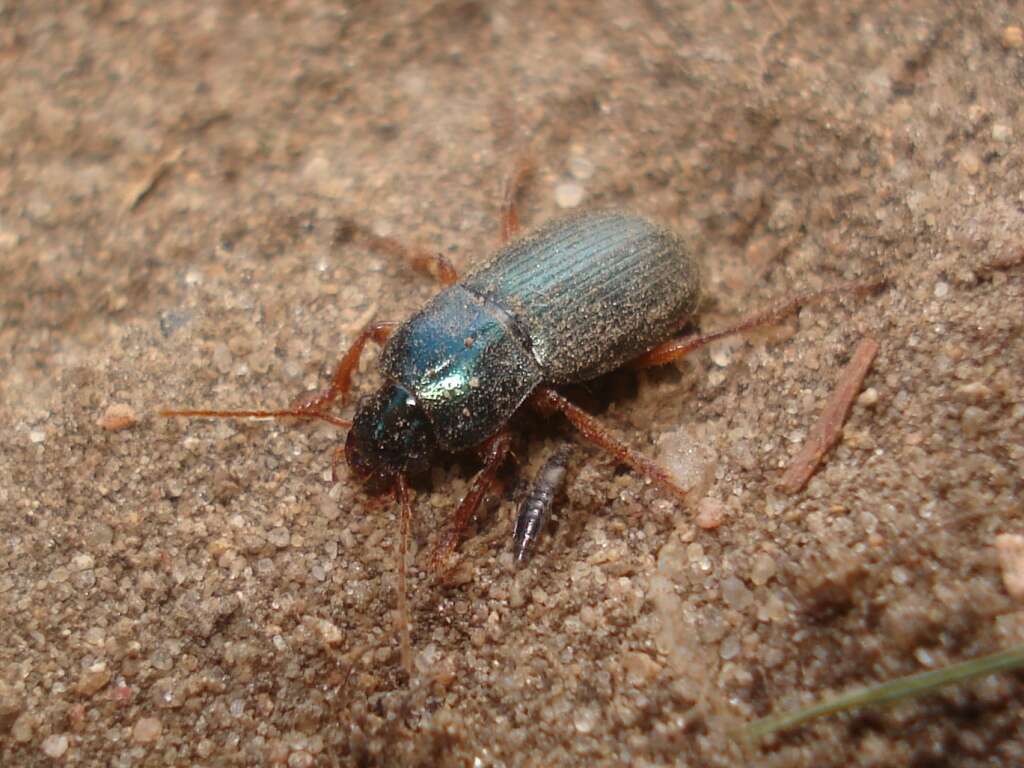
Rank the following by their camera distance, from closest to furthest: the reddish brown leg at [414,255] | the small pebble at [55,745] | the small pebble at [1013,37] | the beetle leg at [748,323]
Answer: the small pebble at [55,745] → the beetle leg at [748,323] → the small pebble at [1013,37] → the reddish brown leg at [414,255]

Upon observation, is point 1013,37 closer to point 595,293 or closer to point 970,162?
point 970,162

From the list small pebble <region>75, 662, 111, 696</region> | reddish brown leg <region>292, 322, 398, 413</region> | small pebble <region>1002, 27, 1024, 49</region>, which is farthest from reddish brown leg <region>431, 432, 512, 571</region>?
small pebble <region>1002, 27, 1024, 49</region>

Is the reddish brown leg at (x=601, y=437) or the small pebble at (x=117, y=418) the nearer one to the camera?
the reddish brown leg at (x=601, y=437)

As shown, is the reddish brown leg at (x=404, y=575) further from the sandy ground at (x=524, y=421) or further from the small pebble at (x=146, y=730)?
the small pebble at (x=146, y=730)

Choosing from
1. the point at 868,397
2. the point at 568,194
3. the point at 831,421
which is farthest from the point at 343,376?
the point at 868,397

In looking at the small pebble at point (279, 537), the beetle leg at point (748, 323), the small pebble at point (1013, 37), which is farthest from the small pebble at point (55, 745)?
the small pebble at point (1013, 37)
